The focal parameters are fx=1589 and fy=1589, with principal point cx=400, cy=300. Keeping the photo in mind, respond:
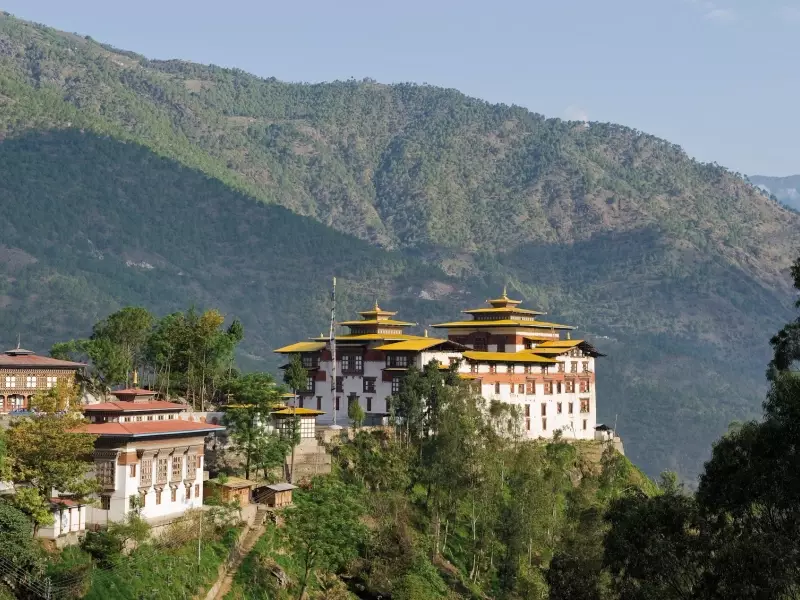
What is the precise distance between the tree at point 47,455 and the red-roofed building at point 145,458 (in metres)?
2.40

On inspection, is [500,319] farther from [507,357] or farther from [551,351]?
[507,357]

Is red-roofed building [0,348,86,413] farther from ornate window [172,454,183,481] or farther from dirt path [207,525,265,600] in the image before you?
dirt path [207,525,265,600]

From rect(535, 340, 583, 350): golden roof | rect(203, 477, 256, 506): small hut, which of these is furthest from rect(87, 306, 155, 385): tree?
rect(535, 340, 583, 350): golden roof

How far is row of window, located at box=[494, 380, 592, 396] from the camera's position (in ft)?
403

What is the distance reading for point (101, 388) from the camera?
103562 mm

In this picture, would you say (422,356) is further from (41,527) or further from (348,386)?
(41,527)


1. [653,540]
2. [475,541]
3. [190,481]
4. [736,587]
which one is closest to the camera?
[736,587]

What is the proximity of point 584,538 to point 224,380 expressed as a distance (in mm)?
31753

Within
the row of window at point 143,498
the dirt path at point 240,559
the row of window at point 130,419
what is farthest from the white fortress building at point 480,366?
the row of window at point 143,498

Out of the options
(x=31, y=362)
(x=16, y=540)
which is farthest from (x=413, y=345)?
(x=16, y=540)

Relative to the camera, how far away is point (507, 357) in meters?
124

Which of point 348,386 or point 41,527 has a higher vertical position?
point 348,386

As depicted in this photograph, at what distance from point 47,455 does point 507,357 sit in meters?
58.0

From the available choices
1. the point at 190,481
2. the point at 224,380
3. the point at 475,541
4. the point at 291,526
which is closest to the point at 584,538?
the point at 475,541
